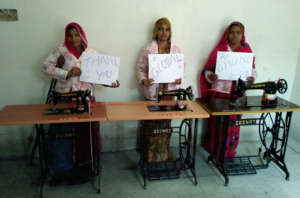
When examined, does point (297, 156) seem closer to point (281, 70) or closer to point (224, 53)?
point (281, 70)

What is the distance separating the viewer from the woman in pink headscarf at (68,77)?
2.27 metres

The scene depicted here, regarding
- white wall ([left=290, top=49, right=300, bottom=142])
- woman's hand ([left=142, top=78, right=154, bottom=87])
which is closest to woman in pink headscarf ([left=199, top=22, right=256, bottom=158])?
woman's hand ([left=142, top=78, right=154, bottom=87])

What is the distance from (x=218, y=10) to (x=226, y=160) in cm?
170

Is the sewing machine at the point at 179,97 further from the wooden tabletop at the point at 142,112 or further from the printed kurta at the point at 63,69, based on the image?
the printed kurta at the point at 63,69

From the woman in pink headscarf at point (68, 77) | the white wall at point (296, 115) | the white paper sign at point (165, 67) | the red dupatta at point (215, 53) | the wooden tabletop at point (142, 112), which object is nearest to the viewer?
the wooden tabletop at point (142, 112)

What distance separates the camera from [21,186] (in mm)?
2320

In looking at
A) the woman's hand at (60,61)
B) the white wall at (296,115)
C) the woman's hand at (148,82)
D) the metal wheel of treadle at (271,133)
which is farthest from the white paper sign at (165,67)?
the white wall at (296,115)

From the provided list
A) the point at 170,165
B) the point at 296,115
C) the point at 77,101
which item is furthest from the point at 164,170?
the point at 296,115

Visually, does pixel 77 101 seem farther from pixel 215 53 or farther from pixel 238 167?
pixel 238 167

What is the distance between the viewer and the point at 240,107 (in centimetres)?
226

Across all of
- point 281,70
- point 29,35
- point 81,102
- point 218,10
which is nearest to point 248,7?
point 218,10

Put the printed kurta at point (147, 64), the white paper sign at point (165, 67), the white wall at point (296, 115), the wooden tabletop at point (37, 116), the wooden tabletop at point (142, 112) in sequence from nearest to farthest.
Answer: the wooden tabletop at point (37, 116) < the wooden tabletop at point (142, 112) < the white paper sign at point (165, 67) < the printed kurta at point (147, 64) < the white wall at point (296, 115)

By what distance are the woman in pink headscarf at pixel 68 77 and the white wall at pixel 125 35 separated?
0.26 m

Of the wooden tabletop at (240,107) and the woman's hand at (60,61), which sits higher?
the woman's hand at (60,61)
